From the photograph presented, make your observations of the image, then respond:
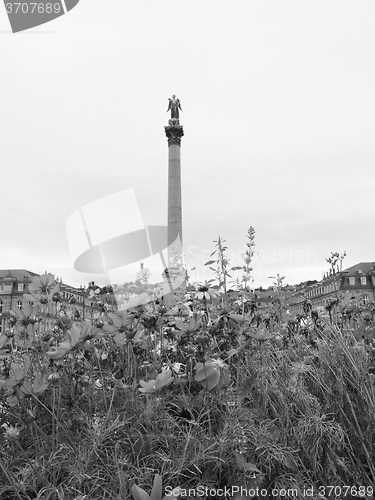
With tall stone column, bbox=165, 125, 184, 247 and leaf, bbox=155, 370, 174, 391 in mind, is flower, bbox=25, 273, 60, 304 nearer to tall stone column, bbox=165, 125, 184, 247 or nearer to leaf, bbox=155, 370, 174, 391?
leaf, bbox=155, 370, 174, 391

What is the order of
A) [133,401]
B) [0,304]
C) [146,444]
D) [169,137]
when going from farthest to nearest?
[0,304] < [169,137] < [133,401] < [146,444]

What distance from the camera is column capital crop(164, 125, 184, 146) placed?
83.4 feet

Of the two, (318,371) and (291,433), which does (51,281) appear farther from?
(318,371)

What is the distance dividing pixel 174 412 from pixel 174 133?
24373 millimetres

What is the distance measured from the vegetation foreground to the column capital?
918 inches

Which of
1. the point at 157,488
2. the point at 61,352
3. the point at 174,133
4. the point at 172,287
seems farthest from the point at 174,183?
the point at 157,488

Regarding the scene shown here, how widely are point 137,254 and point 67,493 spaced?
4855mm

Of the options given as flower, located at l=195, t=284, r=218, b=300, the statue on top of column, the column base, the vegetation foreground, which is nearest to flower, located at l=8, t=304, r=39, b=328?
the vegetation foreground

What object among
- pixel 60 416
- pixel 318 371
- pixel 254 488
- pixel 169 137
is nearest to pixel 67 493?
pixel 60 416

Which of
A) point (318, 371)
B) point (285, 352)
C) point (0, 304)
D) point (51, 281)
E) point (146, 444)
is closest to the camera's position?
point (146, 444)

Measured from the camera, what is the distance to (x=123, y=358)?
272 cm

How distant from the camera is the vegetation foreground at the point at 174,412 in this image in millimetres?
1922

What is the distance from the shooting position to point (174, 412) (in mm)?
2336

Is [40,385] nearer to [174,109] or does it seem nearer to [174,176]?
[174,176]
